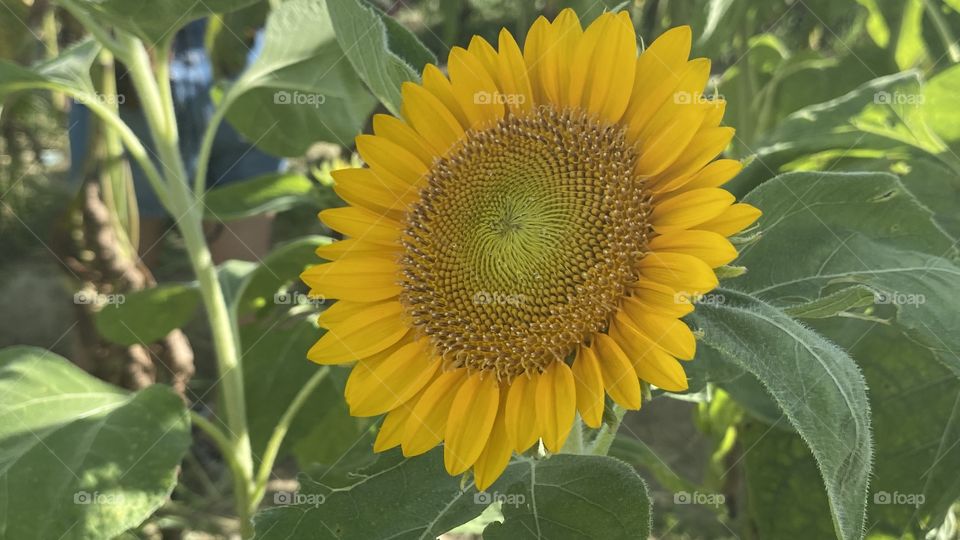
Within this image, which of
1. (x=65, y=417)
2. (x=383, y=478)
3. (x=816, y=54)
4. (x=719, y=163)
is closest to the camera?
(x=719, y=163)

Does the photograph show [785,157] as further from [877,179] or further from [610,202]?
[610,202]

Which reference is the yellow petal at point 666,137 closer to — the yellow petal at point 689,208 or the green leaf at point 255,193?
the yellow petal at point 689,208

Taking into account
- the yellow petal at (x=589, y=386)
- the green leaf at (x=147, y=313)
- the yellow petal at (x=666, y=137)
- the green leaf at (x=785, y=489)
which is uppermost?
the yellow petal at (x=666, y=137)

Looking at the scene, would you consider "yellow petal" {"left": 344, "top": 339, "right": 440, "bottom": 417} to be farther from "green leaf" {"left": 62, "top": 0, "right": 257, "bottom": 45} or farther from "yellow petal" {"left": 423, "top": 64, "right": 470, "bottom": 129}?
"green leaf" {"left": 62, "top": 0, "right": 257, "bottom": 45}

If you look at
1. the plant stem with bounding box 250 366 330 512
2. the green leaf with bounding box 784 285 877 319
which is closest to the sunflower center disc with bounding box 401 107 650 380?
the green leaf with bounding box 784 285 877 319

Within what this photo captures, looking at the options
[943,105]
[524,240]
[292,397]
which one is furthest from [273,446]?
[943,105]

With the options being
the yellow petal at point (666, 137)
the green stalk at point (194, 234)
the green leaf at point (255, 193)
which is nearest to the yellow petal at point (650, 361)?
the yellow petal at point (666, 137)

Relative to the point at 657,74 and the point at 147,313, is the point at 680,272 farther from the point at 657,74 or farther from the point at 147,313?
the point at 147,313

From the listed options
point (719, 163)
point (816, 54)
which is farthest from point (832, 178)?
point (816, 54)
